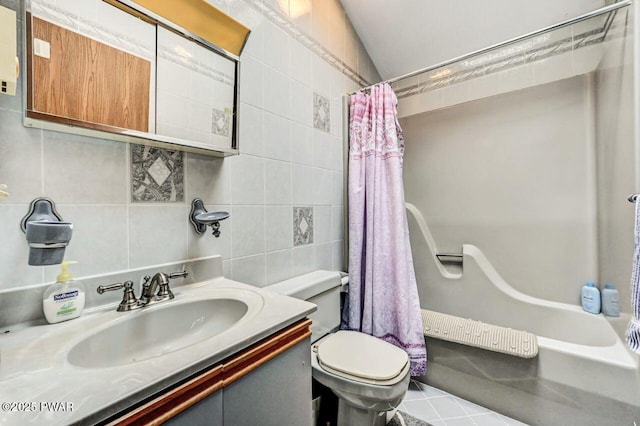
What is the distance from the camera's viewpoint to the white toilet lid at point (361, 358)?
1.05 metres

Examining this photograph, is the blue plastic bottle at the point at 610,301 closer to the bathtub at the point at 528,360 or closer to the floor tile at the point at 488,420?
the bathtub at the point at 528,360

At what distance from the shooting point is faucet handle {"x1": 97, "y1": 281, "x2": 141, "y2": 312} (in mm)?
770

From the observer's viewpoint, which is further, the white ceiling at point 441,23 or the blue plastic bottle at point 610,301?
the white ceiling at point 441,23

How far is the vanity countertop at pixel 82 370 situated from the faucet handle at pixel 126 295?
0.03 meters

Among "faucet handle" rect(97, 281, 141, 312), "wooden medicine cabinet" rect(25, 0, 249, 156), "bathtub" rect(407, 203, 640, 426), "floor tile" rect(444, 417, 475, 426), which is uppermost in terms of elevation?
"wooden medicine cabinet" rect(25, 0, 249, 156)

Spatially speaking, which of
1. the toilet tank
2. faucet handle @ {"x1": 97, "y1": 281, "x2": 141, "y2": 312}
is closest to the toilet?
the toilet tank

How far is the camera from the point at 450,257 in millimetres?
2043

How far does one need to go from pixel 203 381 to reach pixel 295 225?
985 mm

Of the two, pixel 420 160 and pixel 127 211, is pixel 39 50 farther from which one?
pixel 420 160

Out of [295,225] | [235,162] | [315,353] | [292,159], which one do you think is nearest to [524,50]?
[292,159]

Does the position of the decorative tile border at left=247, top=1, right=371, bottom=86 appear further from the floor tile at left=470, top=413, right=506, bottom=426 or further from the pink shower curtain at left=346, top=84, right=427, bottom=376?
the floor tile at left=470, top=413, right=506, bottom=426

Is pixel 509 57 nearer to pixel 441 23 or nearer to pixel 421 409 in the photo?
pixel 441 23

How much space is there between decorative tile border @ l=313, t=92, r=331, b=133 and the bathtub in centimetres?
106

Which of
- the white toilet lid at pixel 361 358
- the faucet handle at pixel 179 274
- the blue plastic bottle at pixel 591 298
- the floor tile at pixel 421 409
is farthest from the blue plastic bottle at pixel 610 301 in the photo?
the faucet handle at pixel 179 274
